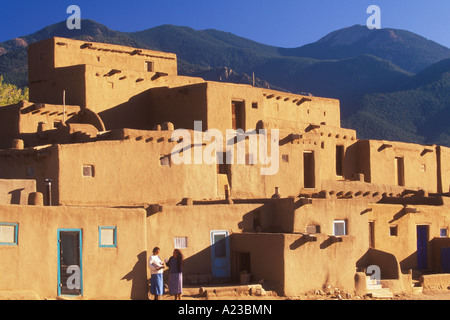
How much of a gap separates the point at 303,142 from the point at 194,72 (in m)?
63.8

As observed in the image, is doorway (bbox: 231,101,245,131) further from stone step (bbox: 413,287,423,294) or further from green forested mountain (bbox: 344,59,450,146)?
green forested mountain (bbox: 344,59,450,146)

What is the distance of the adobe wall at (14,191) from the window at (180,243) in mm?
4171

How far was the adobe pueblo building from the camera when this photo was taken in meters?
18.2

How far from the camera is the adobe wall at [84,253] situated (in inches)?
652

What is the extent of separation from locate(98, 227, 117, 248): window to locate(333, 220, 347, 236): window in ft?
25.4

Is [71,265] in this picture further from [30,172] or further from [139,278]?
[30,172]

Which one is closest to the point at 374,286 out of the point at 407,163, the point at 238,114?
the point at 238,114

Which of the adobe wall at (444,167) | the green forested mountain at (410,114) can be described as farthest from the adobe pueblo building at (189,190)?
the green forested mountain at (410,114)

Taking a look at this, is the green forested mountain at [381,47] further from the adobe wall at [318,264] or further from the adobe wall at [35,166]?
the adobe wall at [35,166]

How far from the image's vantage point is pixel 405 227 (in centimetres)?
2623

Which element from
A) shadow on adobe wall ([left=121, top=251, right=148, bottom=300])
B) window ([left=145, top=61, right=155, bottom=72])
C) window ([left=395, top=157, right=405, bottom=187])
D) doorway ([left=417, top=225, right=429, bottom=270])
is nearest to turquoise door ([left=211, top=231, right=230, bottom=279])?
shadow on adobe wall ([left=121, top=251, right=148, bottom=300])

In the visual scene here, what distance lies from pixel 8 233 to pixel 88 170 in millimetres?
6754
